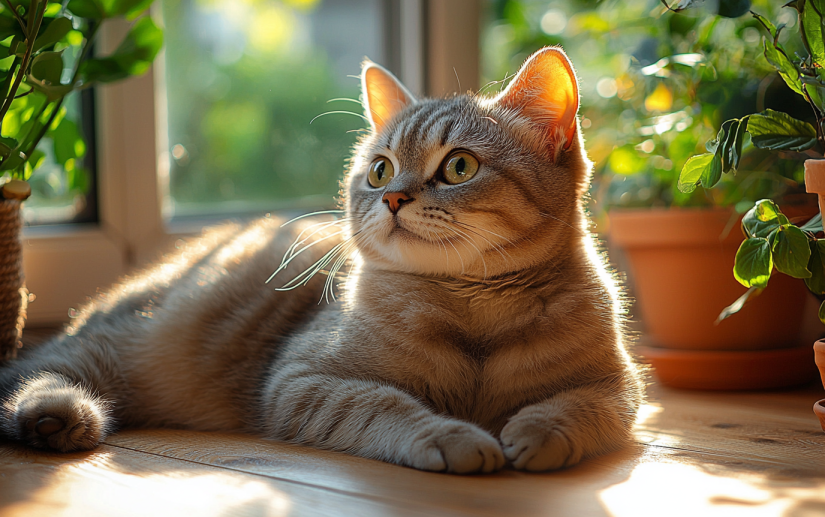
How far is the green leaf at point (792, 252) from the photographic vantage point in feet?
3.58

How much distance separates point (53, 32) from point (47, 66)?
0.24 feet

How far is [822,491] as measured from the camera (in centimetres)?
97

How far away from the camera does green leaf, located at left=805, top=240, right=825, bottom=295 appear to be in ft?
3.67

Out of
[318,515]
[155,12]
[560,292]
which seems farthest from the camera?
[155,12]

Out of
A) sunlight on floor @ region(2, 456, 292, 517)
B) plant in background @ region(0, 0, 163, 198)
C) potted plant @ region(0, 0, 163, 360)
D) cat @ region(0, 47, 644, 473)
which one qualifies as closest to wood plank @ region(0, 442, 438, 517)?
sunlight on floor @ region(2, 456, 292, 517)

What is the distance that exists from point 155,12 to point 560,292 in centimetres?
158

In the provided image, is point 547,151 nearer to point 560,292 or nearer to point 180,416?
point 560,292

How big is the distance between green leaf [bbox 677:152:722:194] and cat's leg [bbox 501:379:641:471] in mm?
392

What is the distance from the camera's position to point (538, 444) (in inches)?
41.0

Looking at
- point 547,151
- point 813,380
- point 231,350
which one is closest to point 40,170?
point 231,350

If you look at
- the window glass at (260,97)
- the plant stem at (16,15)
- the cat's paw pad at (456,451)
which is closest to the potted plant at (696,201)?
the cat's paw pad at (456,451)

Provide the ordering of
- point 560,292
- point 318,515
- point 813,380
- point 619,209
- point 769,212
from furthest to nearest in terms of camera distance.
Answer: point 619,209 < point 813,380 < point 560,292 < point 769,212 < point 318,515

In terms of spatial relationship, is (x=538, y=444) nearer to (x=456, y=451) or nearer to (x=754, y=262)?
(x=456, y=451)

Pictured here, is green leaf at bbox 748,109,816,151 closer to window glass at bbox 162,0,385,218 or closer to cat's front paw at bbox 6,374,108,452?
cat's front paw at bbox 6,374,108,452
